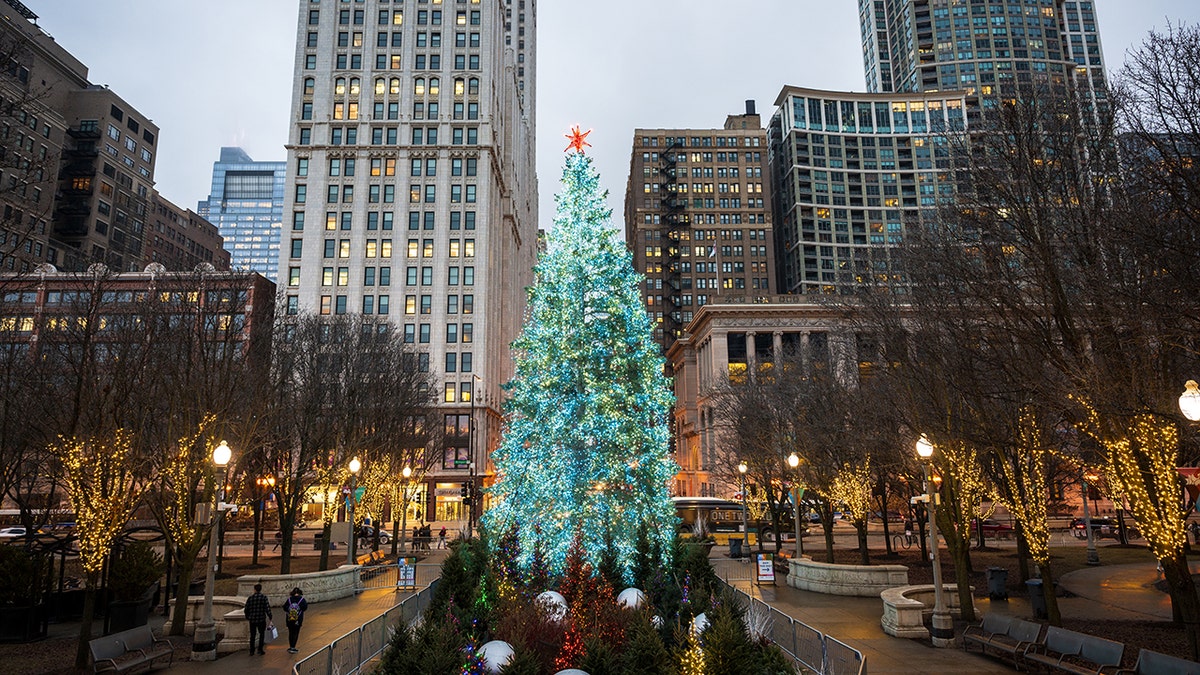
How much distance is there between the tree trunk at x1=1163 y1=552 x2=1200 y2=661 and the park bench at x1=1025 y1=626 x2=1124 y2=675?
1715mm

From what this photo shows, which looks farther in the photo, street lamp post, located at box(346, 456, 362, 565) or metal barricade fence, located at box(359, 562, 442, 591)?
metal barricade fence, located at box(359, 562, 442, 591)

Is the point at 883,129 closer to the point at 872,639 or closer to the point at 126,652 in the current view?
the point at 872,639

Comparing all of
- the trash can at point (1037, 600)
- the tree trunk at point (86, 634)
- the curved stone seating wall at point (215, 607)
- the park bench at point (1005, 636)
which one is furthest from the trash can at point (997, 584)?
the tree trunk at point (86, 634)

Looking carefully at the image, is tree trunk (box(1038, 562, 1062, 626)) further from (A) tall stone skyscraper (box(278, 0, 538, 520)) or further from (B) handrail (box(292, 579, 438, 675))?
(A) tall stone skyscraper (box(278, 0, 538, 520))

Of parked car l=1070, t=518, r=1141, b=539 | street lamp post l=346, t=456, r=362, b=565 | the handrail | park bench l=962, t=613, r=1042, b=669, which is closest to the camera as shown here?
the handrail

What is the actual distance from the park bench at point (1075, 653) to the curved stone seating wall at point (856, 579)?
34.8ft

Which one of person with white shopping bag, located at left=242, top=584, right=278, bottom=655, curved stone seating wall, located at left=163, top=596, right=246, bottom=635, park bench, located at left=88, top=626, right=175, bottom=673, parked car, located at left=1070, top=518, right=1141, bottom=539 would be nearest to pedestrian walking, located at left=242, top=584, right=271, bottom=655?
person with white shopping bag, located at left=242, top=584, right=278, bottom=655

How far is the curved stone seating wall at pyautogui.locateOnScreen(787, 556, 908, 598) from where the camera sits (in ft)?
84.6

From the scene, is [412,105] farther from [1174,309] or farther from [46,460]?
[1174,309]

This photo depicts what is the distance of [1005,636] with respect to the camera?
16172 mm

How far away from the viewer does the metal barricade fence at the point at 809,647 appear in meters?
12.7

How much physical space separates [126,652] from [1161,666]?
66.9 feet

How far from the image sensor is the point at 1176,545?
47.2 ft

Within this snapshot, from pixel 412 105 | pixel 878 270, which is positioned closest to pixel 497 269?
pixel 412 105
